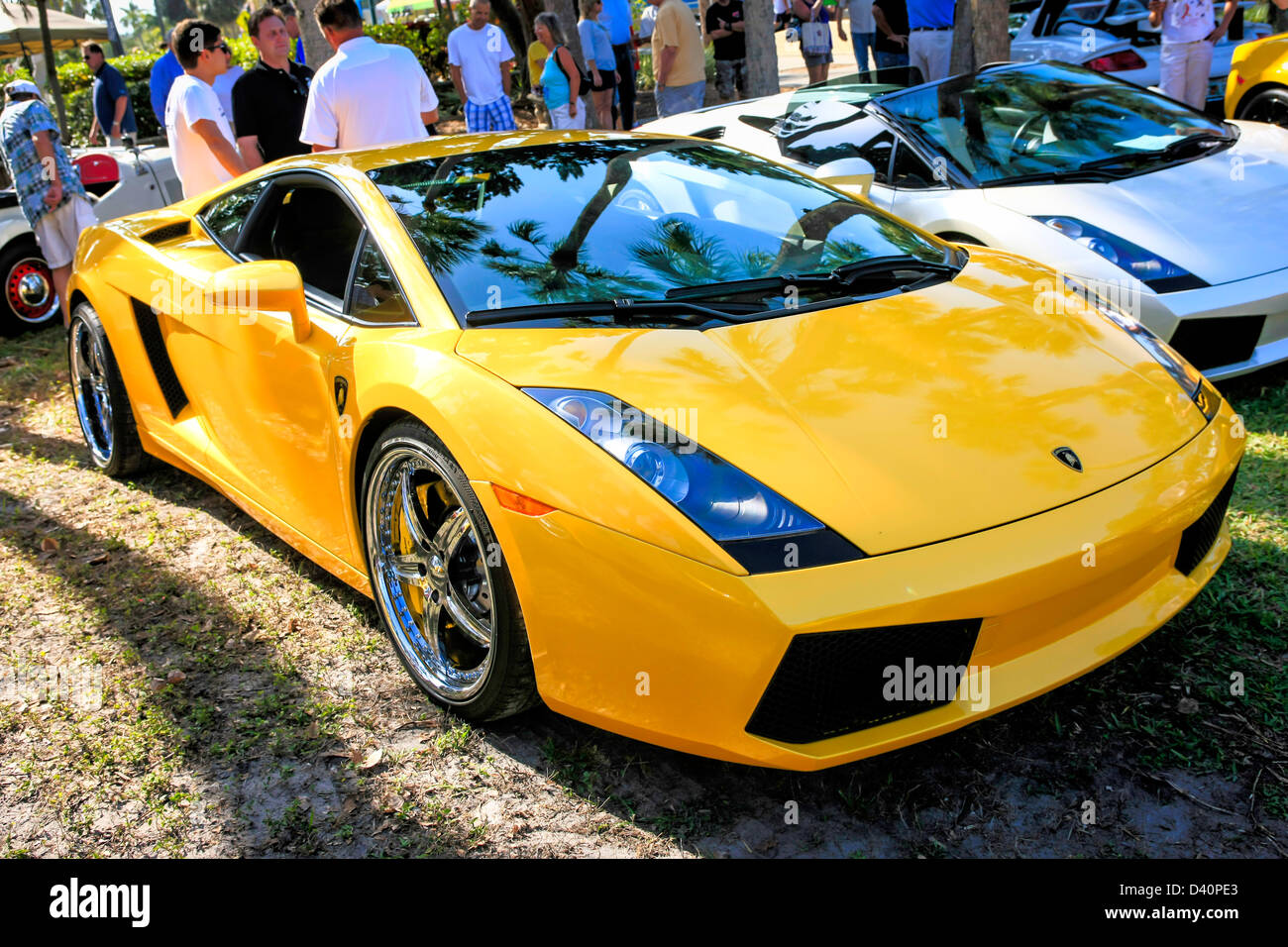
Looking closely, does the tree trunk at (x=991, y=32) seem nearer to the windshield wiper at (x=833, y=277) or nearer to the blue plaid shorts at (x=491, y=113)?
the blue plaid shorts at (x=491, y=113)

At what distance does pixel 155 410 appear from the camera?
3.90m

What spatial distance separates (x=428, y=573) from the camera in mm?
2693

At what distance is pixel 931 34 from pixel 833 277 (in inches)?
292

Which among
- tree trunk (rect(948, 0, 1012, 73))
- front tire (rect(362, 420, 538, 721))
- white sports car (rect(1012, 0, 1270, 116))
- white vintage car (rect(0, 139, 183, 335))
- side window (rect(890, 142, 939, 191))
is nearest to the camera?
front tire (rect(362, 420, 538, 721))

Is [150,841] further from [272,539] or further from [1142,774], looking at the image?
[1142,774]

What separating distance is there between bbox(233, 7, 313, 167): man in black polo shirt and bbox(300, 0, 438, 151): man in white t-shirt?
493 millimetres

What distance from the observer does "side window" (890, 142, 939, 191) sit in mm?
4930

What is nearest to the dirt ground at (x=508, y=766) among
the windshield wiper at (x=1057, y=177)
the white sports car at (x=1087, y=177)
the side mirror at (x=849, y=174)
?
the white sports car at (x=1087, y=177)

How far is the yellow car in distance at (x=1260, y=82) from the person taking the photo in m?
6.78

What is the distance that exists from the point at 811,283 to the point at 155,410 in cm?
248

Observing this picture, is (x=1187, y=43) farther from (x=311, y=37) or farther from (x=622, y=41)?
(x=311, y=37)

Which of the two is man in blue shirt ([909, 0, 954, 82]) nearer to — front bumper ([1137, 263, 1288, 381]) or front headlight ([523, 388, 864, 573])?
front bumper ([1137, 263, 1288, 381])

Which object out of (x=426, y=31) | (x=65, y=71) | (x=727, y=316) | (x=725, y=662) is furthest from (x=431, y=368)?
(x=65, y=71)

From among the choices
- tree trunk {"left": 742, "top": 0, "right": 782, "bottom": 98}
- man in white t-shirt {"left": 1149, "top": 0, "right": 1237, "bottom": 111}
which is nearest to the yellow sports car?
man in white t-shirt {"left": 1149, "top": 0, "right": 1237, "bottom": 111}
